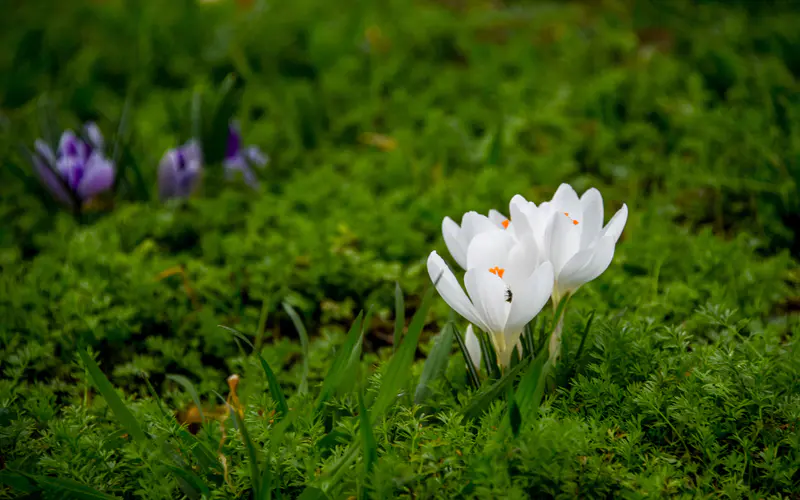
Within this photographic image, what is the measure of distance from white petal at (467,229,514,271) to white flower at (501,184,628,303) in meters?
0.03

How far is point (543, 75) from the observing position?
342 cm

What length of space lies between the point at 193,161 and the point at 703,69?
86.8 inches

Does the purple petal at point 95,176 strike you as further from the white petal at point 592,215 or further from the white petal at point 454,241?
the white petal at point 592,215

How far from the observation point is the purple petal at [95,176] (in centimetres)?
243

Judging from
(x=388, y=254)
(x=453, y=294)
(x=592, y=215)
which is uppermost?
(x=592, y=215)

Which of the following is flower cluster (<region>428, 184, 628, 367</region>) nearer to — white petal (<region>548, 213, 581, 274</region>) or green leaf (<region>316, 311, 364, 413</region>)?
white petal (<region>548, 213, 581, 274</region>)

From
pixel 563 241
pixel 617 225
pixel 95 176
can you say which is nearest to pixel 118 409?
pixel 563 241

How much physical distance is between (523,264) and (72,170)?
175 cm

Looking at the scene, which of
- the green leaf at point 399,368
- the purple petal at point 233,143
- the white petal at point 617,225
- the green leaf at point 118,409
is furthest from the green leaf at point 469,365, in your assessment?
the purple petal at point 233,143

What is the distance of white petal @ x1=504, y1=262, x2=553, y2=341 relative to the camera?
127 cm

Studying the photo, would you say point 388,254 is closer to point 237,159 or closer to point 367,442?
point 237,159

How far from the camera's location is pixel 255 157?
9.17 feet

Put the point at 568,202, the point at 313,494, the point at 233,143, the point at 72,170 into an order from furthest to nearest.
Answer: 1. the point at 233,143
2. the point at 72,170
3. the point at 568,202
4. the point at 313,494

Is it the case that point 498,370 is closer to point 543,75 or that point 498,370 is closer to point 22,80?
point 543,75
